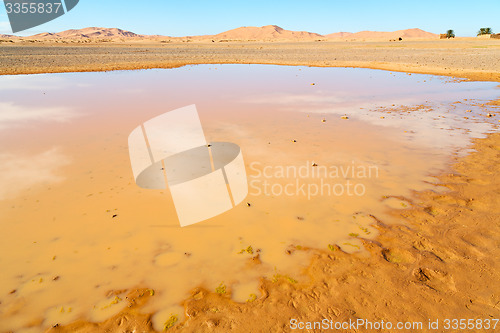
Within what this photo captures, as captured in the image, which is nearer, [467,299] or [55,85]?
[467,299]

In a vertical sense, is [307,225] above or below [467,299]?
above

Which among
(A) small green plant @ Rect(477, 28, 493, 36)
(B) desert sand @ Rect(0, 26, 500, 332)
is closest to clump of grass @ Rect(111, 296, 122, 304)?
(B) desert sand @ Rect(0, 26, 500, 332)

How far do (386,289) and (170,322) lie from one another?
7.67 ft

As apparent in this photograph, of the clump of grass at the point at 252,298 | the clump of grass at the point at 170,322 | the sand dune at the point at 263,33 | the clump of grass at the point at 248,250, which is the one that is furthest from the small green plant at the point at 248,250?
the sand dune at the point at 263,33

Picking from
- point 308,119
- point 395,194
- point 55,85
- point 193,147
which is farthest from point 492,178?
point 55,85

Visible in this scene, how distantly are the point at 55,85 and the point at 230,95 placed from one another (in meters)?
10.1

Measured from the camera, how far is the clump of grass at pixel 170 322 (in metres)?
2.74

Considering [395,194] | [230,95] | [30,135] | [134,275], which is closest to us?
[134,275]

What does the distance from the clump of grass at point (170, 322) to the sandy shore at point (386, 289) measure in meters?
0.05

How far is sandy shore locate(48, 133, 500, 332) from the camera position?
110 inches

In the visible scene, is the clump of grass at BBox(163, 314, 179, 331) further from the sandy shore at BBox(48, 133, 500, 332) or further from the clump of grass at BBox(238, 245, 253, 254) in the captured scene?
the clump of grass at BBox(238, 245, 253, 254)

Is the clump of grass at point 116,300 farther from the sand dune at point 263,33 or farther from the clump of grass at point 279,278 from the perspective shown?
the sand dune at point 263,33

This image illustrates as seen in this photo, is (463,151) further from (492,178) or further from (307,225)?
(307,225)

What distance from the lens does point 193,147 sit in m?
6.93
